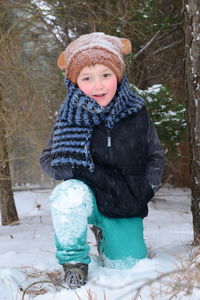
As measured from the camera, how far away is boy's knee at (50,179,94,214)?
199 centimetres

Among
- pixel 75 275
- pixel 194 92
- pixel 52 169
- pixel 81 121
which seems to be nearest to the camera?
pixel 75 275

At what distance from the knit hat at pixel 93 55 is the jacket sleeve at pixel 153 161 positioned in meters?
0.42

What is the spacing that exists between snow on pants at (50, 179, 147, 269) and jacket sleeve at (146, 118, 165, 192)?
0.26 meters

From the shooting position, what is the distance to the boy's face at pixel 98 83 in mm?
2199

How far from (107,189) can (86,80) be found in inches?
25.8

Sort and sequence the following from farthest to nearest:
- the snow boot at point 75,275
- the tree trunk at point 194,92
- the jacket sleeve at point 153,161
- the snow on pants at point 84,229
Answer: the tree trunk at point 194,92
the jacket sleeve at point 153,161
the snow on pants at point 84,229
the snow boot at point 75,275

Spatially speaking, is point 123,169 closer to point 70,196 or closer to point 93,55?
point 70,196

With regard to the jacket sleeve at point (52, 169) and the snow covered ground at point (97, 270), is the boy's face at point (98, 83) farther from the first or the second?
the snow covered ground at point (97, 270)

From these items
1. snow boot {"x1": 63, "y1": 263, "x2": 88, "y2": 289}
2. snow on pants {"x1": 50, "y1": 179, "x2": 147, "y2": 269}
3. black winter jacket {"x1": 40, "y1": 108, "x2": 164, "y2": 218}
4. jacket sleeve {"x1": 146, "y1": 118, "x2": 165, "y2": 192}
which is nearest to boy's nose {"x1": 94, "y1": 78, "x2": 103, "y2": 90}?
black winter jacket {"x1": 40, "y1": 108, "x2": 164, "y2": 218}

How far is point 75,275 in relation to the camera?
1.86 metres

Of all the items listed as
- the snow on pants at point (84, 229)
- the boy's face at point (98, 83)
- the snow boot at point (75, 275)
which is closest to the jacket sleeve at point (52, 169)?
the snow on pants at point (84, 229)

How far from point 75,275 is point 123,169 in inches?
27.4

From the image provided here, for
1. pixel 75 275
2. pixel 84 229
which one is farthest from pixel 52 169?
pixel 75 275

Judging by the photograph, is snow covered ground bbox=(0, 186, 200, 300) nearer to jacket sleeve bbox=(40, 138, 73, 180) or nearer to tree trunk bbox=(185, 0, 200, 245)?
tree trunk bbox=(185, 0, 200, 245)
